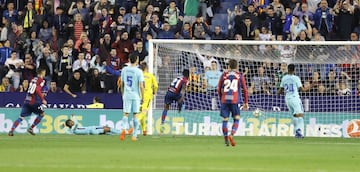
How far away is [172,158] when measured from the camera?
59.0ft

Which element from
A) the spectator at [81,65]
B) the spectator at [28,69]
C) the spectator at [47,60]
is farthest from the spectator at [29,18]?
the spectator at [81,65]

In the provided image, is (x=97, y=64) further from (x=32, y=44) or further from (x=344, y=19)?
(x=344, y=19)

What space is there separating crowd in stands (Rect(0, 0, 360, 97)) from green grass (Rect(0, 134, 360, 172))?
9420 mm

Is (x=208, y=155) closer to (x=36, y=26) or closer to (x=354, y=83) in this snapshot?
(x=354, y=83)

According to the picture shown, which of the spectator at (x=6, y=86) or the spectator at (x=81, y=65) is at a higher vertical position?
the spectator at (x=81, y=65)

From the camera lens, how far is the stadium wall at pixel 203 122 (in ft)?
101

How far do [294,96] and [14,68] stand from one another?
33.2ft

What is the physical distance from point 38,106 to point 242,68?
20.7 ft

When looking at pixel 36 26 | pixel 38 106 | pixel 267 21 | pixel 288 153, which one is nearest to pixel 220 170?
pixel 288 153

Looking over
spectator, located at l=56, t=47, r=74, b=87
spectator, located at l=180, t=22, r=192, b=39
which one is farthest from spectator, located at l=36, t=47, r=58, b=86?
spectator, located at l=180, t=22, r=192, b=39

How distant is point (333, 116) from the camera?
30.6 metres

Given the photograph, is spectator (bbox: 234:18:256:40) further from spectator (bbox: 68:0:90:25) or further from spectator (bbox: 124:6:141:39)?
spectator (bbox: 68:0:90:25)

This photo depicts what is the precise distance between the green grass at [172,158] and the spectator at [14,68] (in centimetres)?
1162

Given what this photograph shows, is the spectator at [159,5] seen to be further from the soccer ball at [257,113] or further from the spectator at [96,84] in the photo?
the soccer ball at [257,113]
